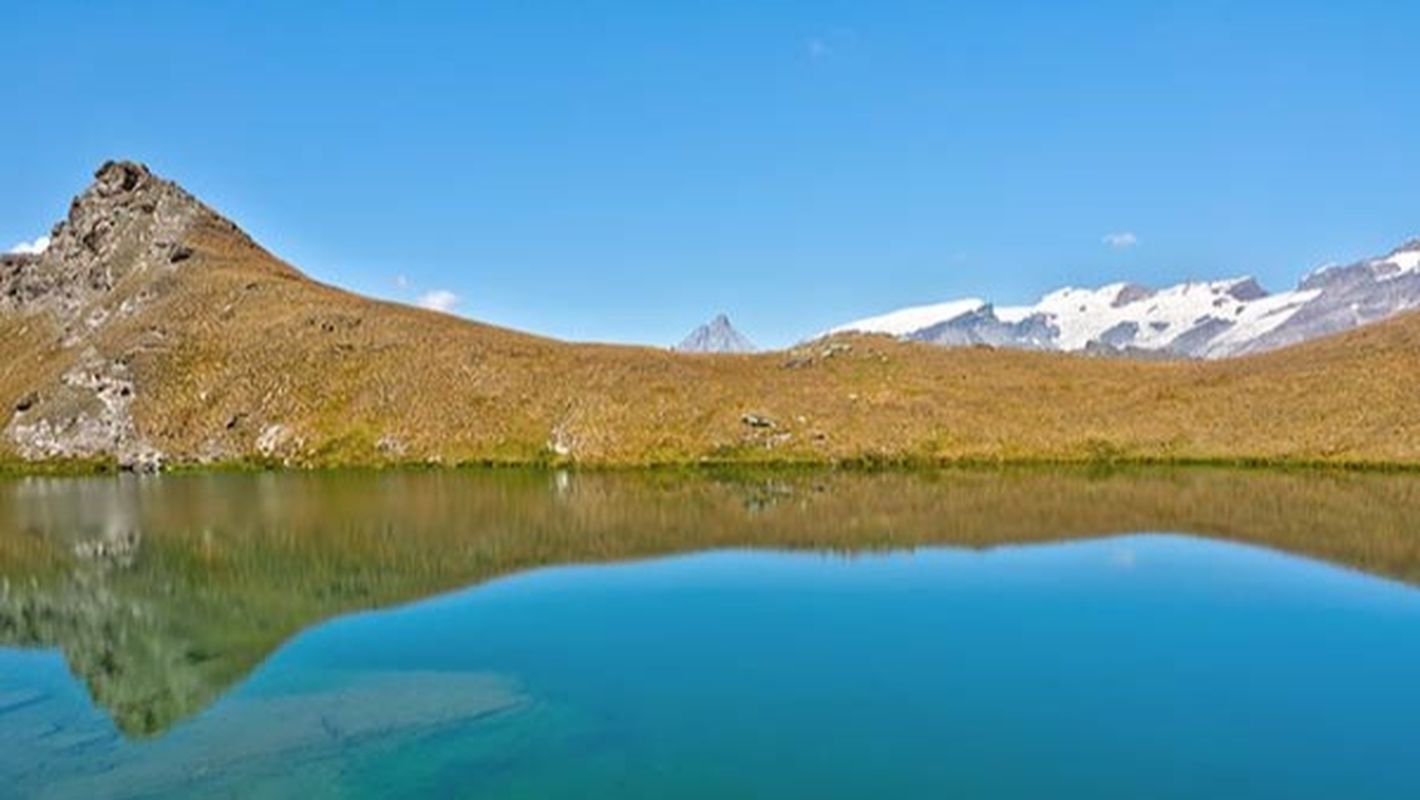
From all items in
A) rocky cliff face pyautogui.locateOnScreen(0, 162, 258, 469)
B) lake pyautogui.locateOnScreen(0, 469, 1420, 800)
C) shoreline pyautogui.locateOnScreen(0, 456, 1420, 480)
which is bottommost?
lake pyautogui.locateOnScreen(0, 469, 1420, 800)

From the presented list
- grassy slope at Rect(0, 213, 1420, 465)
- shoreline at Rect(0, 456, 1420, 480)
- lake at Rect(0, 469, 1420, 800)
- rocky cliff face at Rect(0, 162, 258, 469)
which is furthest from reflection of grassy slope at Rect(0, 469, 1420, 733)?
rocky cliff face at Rect(0, 162, 258, 469)

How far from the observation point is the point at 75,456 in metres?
108

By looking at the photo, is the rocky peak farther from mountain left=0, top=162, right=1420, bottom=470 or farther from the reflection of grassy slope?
the reflection of grassy slope

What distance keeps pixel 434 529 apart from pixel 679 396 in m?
53.3

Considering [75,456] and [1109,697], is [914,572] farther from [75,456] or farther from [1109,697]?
[75,456]

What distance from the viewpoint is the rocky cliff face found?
4365 inches

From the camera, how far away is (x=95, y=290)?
148 meters

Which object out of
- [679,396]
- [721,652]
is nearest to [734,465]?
[679,396]

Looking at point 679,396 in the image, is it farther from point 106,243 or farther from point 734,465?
point 106,243

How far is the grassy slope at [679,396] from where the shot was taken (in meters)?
95.2

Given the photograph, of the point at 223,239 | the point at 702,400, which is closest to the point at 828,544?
the point at 702,400

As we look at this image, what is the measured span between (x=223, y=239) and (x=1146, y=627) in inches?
6242

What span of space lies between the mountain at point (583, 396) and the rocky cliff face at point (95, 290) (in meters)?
0.42

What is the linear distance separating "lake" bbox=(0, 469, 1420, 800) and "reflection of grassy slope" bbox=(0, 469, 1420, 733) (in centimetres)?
30
